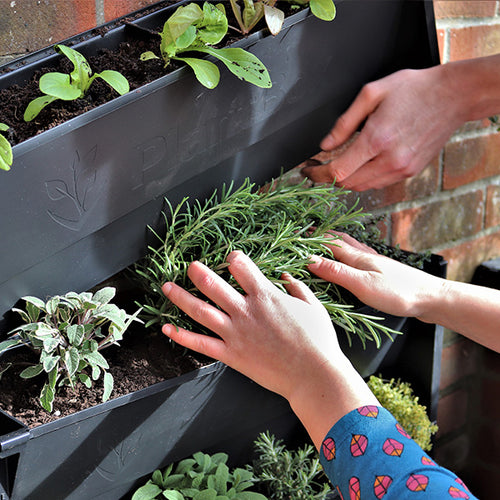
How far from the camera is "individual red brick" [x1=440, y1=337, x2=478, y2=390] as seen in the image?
1347mm

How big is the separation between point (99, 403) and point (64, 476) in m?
0.07

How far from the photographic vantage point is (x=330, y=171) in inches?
34.0

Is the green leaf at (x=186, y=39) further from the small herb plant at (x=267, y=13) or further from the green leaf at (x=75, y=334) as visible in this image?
the green leaf at (x=75, y=334)

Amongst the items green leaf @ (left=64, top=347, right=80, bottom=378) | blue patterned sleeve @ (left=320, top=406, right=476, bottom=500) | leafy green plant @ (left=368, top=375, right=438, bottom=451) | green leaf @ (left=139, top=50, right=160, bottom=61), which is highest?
green leaf @ (left=139, top=50, right=160, bottom=61)

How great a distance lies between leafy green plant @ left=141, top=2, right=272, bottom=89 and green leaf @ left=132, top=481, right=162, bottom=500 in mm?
405

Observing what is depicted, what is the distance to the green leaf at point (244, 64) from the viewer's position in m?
0.62

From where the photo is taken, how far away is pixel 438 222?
1.22 m

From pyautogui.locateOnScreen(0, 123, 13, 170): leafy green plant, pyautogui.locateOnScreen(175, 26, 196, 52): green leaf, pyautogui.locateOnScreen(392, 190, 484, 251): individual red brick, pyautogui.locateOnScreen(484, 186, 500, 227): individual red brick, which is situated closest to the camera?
pyautogui.locateOnScreen(0, 123, 13, 170): leafy green plant

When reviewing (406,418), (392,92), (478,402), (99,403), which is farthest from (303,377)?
(478,402)

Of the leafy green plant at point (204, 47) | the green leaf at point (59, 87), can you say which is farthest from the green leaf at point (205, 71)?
the green leaf at point (59, 87)

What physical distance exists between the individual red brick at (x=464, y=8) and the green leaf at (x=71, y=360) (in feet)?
2.73

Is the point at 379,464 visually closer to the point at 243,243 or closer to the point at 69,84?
the point at 243,243

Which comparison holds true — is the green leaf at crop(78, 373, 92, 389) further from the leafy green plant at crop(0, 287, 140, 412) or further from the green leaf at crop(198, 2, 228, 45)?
the green leaf at crop(198, 2, 228, 45)

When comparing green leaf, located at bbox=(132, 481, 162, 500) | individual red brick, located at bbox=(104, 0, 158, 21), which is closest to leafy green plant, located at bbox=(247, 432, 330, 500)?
green leaf, located at bbox=(132, 481, 162, 500)
